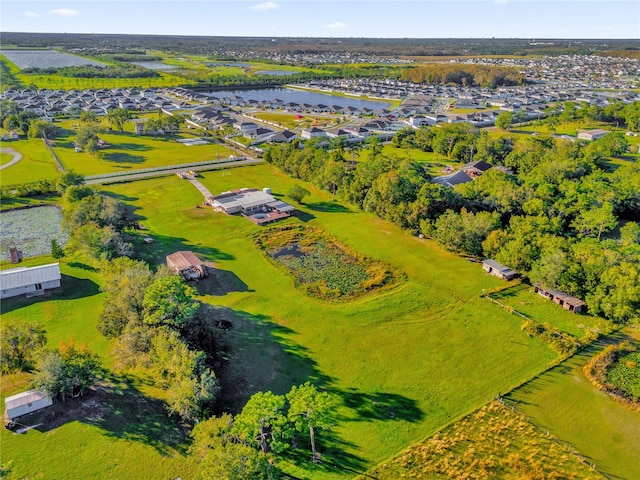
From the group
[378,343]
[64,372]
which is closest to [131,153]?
[64,372]

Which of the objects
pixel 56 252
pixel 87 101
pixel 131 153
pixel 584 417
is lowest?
pixel 584 417

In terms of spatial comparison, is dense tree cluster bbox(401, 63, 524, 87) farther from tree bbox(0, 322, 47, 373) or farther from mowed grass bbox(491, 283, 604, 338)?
tree bbox(0, 322, 47, 373)

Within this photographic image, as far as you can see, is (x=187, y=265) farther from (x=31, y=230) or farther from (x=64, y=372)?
(x=31, y=230)

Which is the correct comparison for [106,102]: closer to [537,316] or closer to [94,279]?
[94,279]

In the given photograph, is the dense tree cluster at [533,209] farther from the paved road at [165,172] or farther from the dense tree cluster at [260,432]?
the dense tree cluster at [260,432]

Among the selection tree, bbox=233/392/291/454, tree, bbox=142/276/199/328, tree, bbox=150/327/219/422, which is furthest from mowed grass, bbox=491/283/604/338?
tree, bbox=142/276/199/328

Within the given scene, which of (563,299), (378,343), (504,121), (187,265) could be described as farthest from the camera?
(504,121)

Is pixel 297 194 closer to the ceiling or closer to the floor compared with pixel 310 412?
closer to the ceiling
